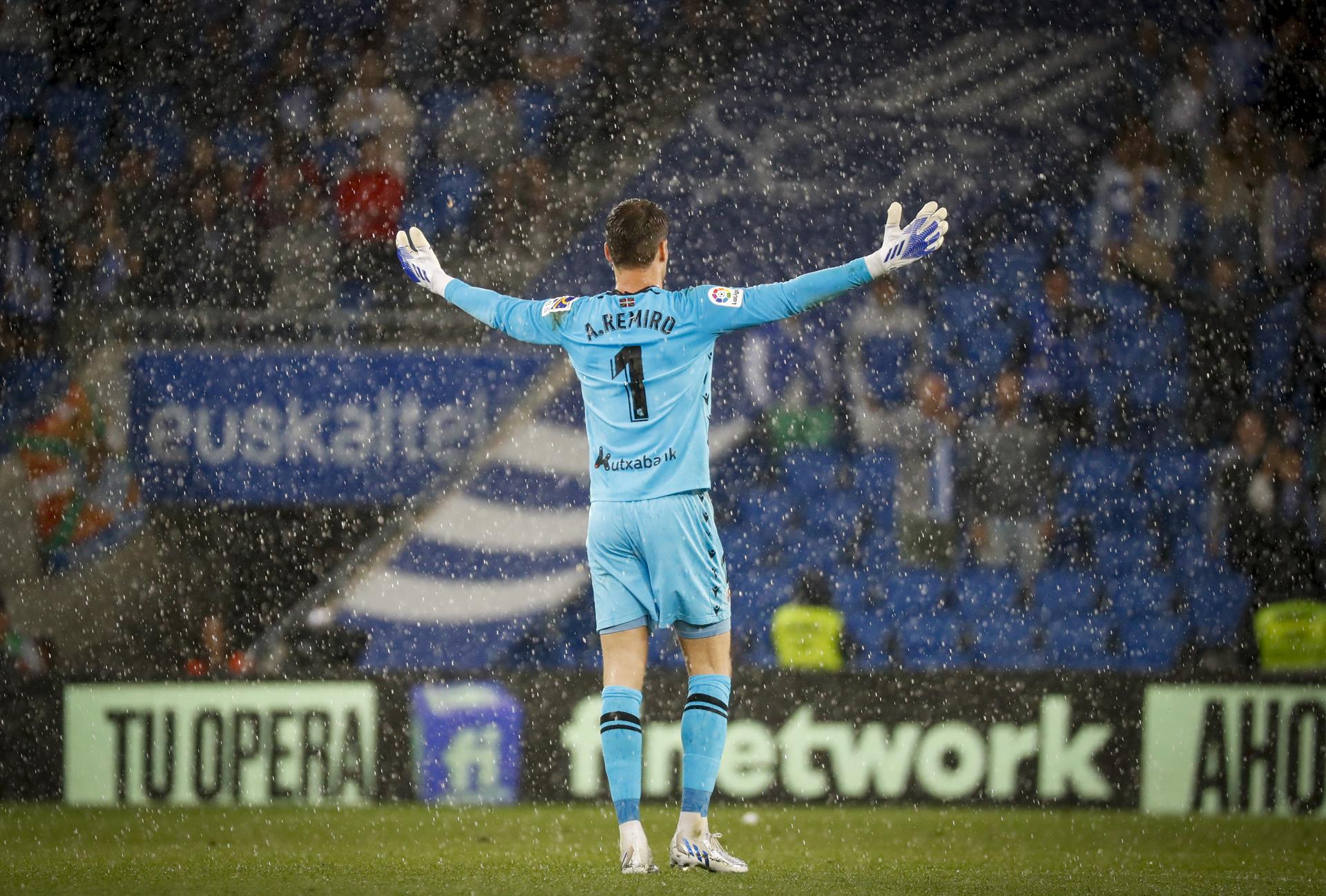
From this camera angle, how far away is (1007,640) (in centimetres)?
858

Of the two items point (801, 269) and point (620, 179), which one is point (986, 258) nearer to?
point (801, 269)

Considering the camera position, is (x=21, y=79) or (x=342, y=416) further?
(x=21, y=79)

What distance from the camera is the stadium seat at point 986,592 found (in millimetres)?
8648

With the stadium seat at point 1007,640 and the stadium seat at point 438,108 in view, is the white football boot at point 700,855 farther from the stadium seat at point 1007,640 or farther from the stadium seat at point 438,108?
the stadium seat at point 438,108

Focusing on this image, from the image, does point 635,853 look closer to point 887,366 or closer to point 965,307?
point 887,366

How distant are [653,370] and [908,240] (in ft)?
2.23

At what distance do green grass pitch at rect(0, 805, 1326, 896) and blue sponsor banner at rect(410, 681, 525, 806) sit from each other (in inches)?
3.8

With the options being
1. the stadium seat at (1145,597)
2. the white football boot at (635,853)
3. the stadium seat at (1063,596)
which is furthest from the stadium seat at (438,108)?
the white football boot at (635,853)

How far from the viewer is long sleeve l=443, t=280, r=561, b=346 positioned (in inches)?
158

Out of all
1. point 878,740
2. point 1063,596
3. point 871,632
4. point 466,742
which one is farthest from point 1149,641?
point 466,742

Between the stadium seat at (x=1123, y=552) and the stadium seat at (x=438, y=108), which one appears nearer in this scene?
the stadium seat at (x=1123, y=552)

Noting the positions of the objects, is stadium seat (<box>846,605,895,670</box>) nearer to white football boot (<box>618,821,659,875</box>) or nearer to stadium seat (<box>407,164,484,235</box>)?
stadium seat (<box>407,164,484,235</box>)

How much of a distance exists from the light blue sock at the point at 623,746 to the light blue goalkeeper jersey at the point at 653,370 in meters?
0.48

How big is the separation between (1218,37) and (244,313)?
236 inches
